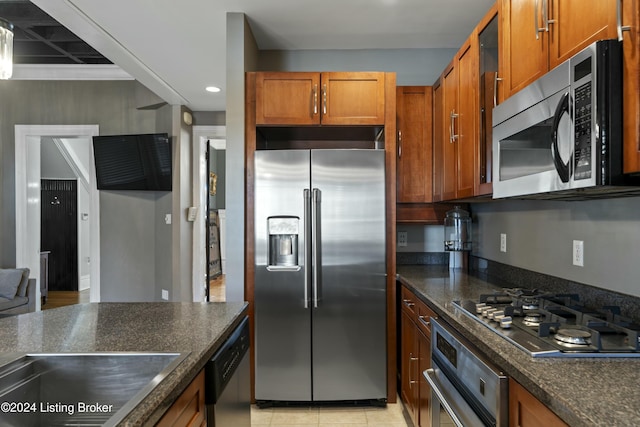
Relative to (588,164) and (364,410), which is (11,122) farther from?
(588,164)

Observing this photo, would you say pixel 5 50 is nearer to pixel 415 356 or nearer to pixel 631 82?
pixel 415 356

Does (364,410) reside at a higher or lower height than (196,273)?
lower

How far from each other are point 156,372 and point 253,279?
5.19ft

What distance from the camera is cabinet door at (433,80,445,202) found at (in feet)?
9.21

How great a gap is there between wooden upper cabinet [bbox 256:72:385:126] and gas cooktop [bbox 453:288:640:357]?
1.52m

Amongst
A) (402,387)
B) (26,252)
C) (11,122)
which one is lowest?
(402,387)

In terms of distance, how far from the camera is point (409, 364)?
7.96 feet

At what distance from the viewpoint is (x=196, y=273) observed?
4.95 metres

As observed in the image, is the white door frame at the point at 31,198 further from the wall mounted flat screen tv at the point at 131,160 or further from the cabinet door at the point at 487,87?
the cabinet door at the point at 487,87

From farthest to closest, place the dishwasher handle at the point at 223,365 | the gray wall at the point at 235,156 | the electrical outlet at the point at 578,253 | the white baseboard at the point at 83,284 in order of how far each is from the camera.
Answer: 1. the white baseboard at the point at 83,284
2. the gray wall at the point at 235,156
3. the electrical outlet at the point at 578,253
4. the dishwasher handle at the point at 223,365

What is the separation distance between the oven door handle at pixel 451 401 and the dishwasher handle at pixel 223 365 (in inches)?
33.1

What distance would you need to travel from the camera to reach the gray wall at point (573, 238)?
151cm

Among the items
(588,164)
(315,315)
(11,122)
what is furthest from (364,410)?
(11,122)

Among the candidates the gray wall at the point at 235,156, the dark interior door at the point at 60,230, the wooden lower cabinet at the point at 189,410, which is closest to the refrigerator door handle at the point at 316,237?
the gray wall at the point at 235,156
